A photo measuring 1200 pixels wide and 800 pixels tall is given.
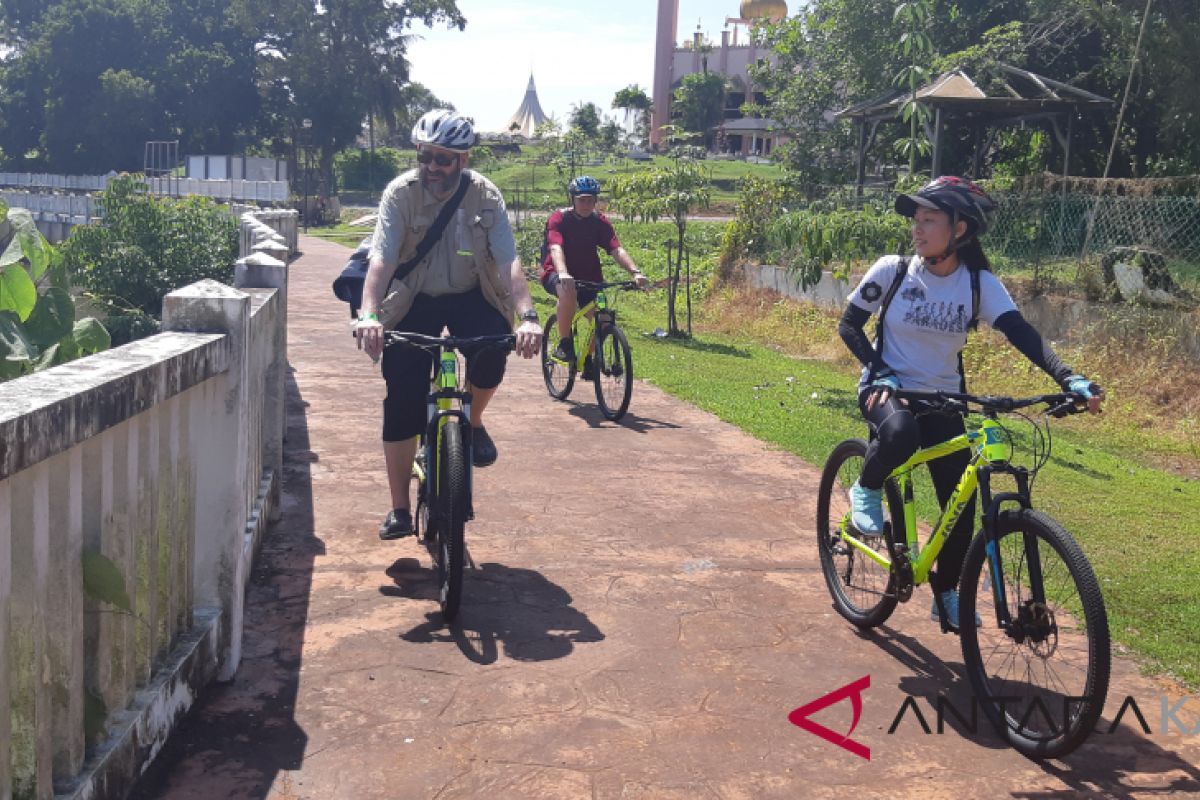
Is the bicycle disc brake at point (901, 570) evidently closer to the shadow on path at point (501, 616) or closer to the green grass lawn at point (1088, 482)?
the green grass lawn at point (1088, 482)

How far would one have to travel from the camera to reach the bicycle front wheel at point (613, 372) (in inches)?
373

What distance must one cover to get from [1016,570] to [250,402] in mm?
2976

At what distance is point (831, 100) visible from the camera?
105 feet

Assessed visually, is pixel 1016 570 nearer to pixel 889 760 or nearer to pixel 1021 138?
pixel 889 760

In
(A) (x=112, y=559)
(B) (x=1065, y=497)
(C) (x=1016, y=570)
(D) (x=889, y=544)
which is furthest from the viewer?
(B) (x=1065, y=497)

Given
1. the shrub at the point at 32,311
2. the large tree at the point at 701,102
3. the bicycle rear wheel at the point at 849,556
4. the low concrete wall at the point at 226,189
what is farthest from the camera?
the large tree at the point at 701,102

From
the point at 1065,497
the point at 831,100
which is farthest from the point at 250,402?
the point at 831,100

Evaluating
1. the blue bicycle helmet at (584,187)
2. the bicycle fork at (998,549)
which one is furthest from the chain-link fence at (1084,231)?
the bicycle fork at (998,549)

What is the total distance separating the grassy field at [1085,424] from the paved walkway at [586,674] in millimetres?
997

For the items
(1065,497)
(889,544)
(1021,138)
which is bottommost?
(1065,497)

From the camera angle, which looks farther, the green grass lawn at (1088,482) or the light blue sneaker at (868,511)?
the green grass lawn at (1088,482)

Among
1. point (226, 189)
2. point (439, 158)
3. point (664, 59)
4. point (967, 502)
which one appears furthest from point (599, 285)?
point (664, 59)

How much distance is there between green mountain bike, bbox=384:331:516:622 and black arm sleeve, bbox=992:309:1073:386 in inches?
77.5

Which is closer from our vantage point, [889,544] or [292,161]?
[889,544]
